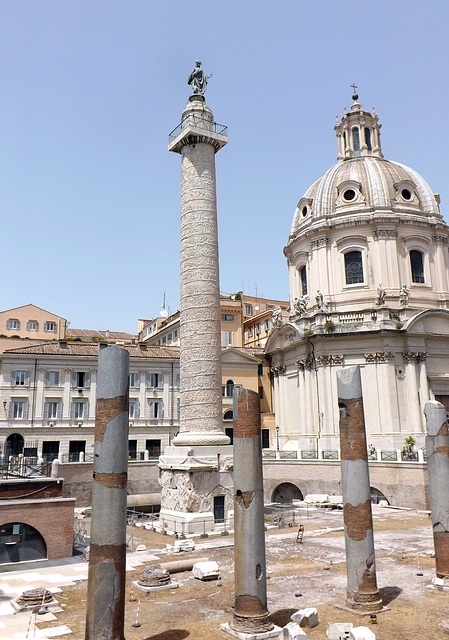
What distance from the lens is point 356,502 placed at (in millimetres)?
14617

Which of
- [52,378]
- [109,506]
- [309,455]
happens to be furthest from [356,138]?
[109,506]

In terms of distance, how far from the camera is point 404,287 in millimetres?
45500

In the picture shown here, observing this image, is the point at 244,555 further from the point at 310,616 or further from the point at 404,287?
the point at 404,287

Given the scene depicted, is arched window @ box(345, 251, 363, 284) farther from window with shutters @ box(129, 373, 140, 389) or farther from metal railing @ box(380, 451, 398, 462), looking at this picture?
window with shutters @ box(129, 373, 140, 389)

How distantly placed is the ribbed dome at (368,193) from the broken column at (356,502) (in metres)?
34.9

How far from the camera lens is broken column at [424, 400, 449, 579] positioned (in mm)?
16594

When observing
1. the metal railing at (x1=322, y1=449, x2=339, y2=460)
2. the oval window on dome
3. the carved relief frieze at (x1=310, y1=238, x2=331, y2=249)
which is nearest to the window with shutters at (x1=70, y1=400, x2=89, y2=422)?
the metal railing at (x1=322, y1=449, x2=339, y2=460)

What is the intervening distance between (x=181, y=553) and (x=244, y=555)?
10101mm

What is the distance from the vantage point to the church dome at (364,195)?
48062mm

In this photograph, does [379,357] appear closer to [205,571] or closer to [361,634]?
[205,571]

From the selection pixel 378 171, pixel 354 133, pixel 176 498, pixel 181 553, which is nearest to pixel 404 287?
pixel 378 171

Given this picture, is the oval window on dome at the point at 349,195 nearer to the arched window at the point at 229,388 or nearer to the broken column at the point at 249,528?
the arched window at the point at 229,388

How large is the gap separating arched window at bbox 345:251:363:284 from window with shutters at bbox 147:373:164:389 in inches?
700

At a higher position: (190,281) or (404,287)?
(404,287)
